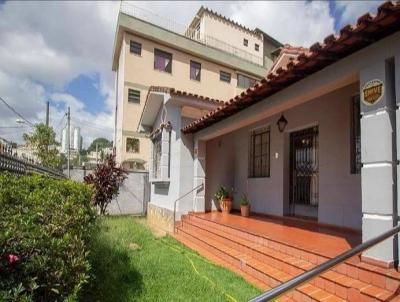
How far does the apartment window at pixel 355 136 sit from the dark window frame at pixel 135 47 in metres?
17.3

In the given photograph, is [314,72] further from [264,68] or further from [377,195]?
[264,68]

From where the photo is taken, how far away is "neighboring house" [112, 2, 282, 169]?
21.4 metres

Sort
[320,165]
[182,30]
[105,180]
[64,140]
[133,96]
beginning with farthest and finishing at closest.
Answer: [182,30] < [64,140] < [133,96] < [105,180] < [320,165]

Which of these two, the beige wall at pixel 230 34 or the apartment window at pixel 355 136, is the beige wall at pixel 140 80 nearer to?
the beige wall at pixel 230 34

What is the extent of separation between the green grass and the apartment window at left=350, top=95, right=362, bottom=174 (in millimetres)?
3634

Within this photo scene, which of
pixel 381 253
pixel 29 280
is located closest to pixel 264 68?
pixel 381 253

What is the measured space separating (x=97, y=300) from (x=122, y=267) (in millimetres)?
1540

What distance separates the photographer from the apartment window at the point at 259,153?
1053 cm

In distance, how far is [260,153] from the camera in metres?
10.9

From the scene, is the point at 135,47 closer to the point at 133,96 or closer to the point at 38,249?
the point at 133,96

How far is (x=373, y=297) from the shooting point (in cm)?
354

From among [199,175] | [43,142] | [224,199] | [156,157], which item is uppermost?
[43,142]

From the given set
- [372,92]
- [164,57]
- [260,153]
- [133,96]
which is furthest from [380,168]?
[164,57]

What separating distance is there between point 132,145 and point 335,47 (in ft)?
60.3
